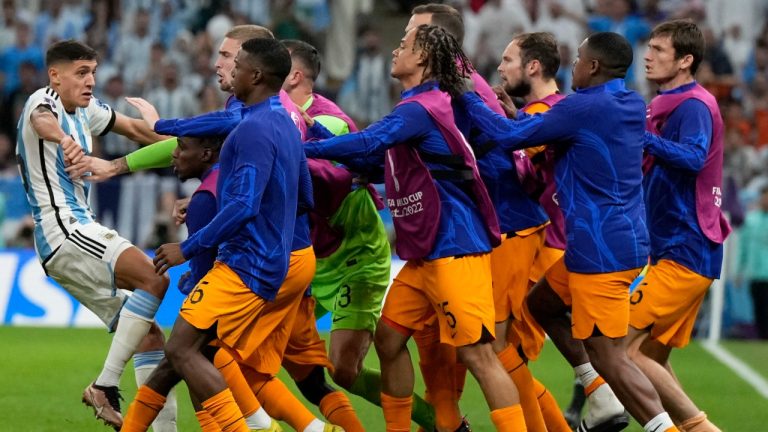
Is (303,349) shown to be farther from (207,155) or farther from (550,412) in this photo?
(550,412)

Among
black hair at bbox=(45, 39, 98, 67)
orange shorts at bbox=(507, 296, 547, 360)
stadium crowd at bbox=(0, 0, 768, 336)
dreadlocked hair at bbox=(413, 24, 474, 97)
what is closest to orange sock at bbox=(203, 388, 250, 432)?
dreadlocked hair at bbox=(413, 24, 474, 97)

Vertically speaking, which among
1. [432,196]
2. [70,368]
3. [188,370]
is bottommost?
[70,368]

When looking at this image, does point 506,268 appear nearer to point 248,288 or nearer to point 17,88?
point 248,288

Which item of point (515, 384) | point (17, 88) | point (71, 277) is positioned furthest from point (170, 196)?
point (515, 384)

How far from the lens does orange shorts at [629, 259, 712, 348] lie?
8.21 metres

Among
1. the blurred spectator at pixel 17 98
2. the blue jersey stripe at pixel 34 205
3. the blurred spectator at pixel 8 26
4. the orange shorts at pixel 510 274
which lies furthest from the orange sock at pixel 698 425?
the blurred spectator at pixel 8 26

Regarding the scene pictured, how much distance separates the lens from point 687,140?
321 inches

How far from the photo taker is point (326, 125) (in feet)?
28.4

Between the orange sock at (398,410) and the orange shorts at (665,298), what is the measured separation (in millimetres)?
1430

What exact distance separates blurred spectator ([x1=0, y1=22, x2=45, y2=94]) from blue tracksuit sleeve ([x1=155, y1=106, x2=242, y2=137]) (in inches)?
529

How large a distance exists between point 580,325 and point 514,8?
46.1 ft

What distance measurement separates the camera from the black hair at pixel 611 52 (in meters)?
7.86

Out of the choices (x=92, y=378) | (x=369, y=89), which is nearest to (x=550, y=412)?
(x=92, y=378)

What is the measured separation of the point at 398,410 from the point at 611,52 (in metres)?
2.38
